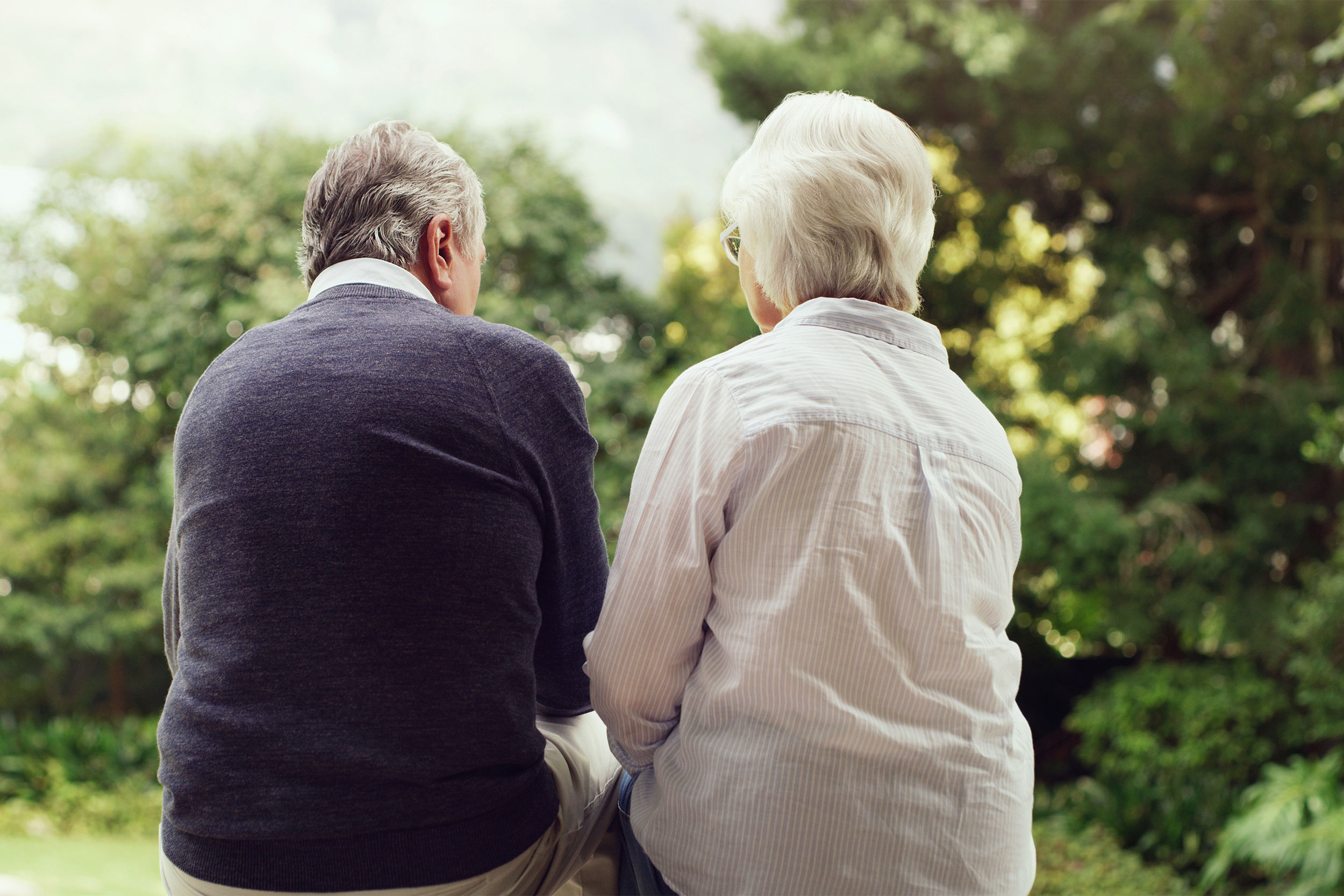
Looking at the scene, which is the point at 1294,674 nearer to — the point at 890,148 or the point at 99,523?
the point at 890,148

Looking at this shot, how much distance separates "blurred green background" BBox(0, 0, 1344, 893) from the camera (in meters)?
4.11

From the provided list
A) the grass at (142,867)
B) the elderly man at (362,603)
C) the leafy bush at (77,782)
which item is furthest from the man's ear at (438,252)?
the leafy bush at (77,782)

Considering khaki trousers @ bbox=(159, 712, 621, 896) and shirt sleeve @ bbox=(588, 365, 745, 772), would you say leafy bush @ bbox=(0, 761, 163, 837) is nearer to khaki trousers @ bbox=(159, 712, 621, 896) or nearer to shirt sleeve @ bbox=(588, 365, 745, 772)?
khaki trousers @ bbox=(159, 712, 621, 896)

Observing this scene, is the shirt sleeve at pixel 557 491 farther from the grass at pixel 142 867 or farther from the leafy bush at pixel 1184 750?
the leafy bush at pixel 1184 750

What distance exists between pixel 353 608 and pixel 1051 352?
4452 mm

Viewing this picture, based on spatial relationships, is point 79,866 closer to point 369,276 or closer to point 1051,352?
point 369,276

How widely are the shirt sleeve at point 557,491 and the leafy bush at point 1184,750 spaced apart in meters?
3.77

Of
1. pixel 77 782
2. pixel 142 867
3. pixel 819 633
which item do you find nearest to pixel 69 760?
pixel 77 782

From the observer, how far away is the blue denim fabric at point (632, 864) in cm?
106

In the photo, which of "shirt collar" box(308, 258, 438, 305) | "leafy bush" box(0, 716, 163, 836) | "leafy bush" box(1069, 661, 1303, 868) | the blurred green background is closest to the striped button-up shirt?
"shirt collar" box(308, 258, 438, 305)

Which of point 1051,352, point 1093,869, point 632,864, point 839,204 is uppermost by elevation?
point 839,204

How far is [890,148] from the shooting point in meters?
→ 1.05

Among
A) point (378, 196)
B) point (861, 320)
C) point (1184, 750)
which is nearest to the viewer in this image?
point (861, 320)

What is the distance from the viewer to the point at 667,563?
0.95 metres
